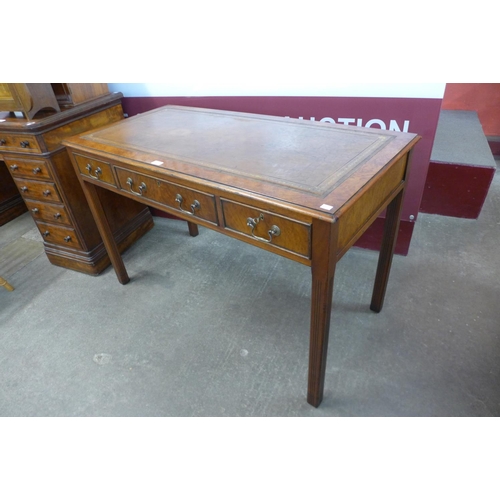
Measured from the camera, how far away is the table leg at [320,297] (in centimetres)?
101

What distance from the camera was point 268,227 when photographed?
3.75 ft

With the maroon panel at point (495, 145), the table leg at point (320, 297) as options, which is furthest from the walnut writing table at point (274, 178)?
the maroon panel at point (495, 145)

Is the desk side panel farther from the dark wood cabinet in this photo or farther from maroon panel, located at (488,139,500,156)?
maroon panel, located at (488,139,500,156)

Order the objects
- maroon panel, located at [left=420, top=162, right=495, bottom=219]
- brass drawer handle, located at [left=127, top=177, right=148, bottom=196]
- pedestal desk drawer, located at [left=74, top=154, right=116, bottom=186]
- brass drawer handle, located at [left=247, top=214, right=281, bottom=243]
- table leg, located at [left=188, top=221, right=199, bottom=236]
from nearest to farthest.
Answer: brass drawer handle, located at [left=247, top=214, right=281, bottom=243] → brass drawer handle, located at [left=127, top=177, right=148, bottom=196] → pedestal desk drawer, located at [left=74, top=154, right=116, bottom=186] → maroon panel, located at [left=420, top=162, right=495, bottom=219] → table leg, located at [left=188, top=221, right=199, bottom=236]

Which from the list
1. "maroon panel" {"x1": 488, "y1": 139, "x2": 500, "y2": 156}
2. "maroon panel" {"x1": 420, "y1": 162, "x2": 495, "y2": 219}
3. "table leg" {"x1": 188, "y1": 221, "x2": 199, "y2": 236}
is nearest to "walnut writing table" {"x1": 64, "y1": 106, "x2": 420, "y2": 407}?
"table leg" {"x1": 188, "y1": 221, "x2": 199, "y2": 236}

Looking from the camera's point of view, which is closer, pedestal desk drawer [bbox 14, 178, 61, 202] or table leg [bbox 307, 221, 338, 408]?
table leg [bbox 307, 221, 338, 408]

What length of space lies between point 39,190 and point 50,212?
0.14 m

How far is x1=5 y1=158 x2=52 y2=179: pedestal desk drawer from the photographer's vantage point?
191 cm

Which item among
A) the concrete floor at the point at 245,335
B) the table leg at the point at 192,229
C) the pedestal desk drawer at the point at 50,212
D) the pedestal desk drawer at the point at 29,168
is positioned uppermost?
the pedestal desk drawer at the point at 29,168

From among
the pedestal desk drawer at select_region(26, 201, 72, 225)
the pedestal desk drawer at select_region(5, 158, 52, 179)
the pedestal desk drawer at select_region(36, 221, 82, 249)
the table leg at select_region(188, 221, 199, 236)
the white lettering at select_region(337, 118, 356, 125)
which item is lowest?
the table leg at select_region(188, 221, 199, 236)

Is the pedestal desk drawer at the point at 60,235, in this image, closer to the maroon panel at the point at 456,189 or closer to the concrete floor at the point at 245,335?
the concrete floor at the point at 245,335

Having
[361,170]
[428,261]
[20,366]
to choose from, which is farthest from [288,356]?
[20,366]

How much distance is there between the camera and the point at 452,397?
1441 mm

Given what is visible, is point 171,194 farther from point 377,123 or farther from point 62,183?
point 377,123
